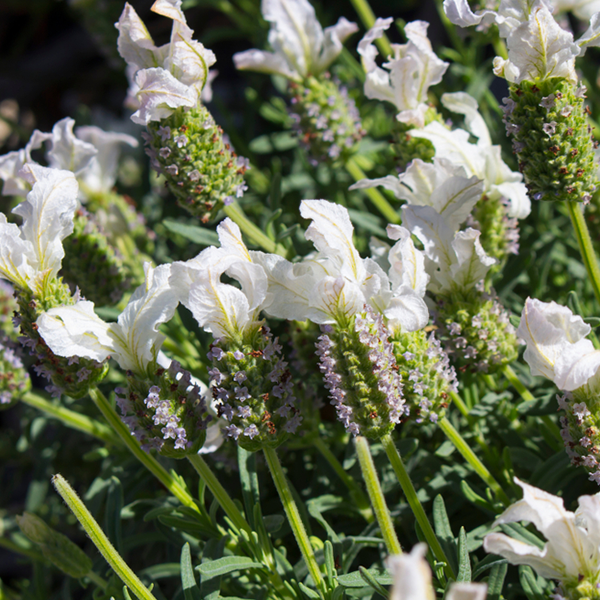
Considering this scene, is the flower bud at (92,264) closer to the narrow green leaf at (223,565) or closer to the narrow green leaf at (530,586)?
the narrow green leaf at (223,565)

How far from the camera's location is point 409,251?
1.33 m

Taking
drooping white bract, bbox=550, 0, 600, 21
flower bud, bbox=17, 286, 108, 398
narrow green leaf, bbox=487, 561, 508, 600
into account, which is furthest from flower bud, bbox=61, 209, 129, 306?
drooping white bract, bbox=550, 0, 600, 21

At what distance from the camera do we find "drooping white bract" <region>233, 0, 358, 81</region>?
82.7 inches

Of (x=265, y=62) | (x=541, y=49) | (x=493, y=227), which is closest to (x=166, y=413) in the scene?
(x=493, y=227)

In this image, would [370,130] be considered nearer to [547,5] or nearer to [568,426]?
[547,5]

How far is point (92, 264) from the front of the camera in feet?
6.20

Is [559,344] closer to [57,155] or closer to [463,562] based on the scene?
[463,562]

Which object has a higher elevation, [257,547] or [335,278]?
[335,278]

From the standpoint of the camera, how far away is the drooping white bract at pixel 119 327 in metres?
1.28

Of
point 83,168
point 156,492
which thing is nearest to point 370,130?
point 83,168

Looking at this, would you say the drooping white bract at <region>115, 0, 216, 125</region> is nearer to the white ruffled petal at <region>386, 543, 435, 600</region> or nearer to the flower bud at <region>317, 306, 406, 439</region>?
the flower bud at <region>317, 306, 406, 439</region>

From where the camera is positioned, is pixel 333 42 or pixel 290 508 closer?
pixel 290 508

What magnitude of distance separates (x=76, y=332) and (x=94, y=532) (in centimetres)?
38

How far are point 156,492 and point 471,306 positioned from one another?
4.07 ft
